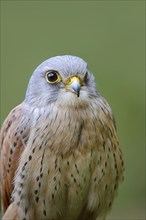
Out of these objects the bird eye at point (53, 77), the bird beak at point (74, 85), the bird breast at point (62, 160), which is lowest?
the bird breast at point (62, 160)

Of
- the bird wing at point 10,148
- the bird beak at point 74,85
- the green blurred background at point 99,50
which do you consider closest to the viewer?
the bird beak at point 74,85

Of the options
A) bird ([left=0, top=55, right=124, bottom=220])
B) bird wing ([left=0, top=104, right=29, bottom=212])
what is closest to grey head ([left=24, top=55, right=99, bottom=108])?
bird ([left=0, top=55, right=124, bottom=220])

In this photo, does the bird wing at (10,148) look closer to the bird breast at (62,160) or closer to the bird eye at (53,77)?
the bird breast at (62,160)

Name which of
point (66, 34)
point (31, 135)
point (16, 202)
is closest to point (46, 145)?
point (31, 135)

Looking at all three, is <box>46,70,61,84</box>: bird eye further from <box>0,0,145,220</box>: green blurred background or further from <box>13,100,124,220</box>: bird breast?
<box>0,0,145,220</box>: green blurred background

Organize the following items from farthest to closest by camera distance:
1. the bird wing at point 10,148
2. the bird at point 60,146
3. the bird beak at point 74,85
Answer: the bird wing at point 10,148 → the bird at point 60,146 → the bird beak at point 74,85

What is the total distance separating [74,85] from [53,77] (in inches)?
8.2

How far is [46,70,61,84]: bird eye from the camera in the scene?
16.9 ft

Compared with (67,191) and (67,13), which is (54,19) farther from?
(67,191)

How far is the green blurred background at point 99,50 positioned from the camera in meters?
8.27

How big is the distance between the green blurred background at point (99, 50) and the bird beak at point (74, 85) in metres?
2.83

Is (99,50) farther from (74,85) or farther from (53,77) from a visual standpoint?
(74,85)

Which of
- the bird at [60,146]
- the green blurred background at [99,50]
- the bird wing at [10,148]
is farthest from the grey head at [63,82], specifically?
the green blurred background at [99,50]

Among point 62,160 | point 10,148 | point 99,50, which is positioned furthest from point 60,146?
point 99,50
